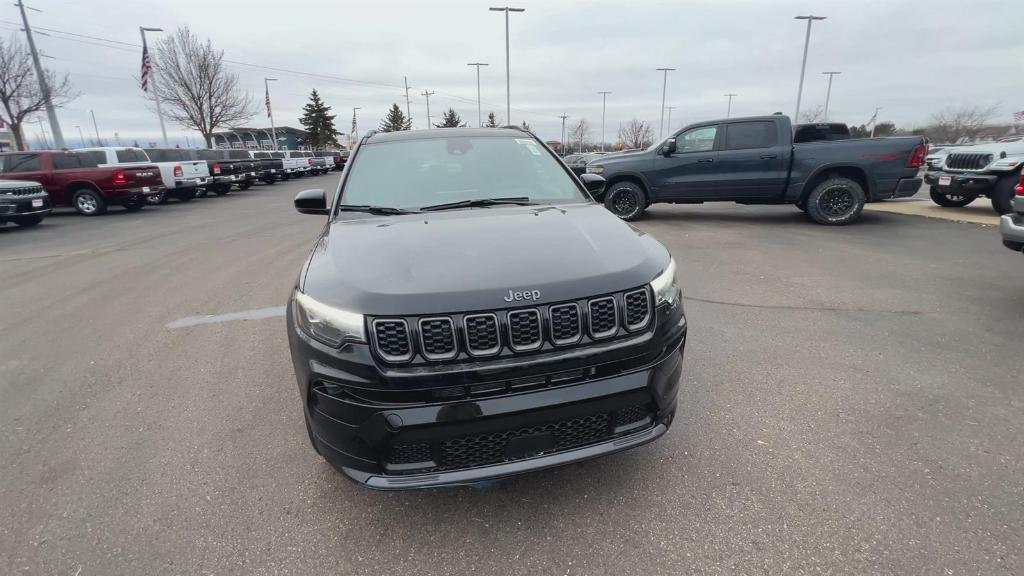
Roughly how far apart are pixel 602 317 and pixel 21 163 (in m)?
17.7

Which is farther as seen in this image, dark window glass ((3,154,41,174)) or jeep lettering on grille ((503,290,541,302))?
dark window glass ((3,154,41,174))

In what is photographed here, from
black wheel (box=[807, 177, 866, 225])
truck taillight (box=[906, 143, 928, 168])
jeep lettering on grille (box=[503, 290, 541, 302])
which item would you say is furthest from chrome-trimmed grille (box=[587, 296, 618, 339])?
truck taillight (box=[906, 143, 928, 168])

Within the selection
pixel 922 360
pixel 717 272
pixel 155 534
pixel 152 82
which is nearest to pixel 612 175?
pixel 717 272

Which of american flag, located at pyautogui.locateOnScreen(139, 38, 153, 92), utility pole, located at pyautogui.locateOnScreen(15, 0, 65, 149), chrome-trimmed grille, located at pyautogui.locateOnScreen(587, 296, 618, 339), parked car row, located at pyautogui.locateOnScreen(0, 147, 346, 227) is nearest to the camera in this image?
chrome-trimmed grille, located at pyautogui.locateOnScreen(587, 296, 618, 339)

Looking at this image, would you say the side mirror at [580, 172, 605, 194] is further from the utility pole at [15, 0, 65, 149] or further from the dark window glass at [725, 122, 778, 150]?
the utility pole at [15, 0, 65, 149]

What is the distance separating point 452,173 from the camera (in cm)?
341

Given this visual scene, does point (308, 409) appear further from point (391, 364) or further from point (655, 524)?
point (655, 524)

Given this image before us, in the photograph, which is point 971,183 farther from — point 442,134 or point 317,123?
point 317,123

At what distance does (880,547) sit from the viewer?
2.06m

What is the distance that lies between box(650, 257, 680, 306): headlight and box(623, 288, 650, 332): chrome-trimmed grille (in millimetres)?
55

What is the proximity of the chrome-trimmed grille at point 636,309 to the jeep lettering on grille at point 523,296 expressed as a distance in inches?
14.8

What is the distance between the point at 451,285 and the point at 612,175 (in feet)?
28.9

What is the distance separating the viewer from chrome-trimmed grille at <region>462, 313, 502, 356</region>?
191cm

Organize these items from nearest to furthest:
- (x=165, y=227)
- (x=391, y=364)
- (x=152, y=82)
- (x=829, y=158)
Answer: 1. (x=391, y=364)
2. (x=829, y=158)
3. (x=165, y=227)
4. (x=152, y=82)
